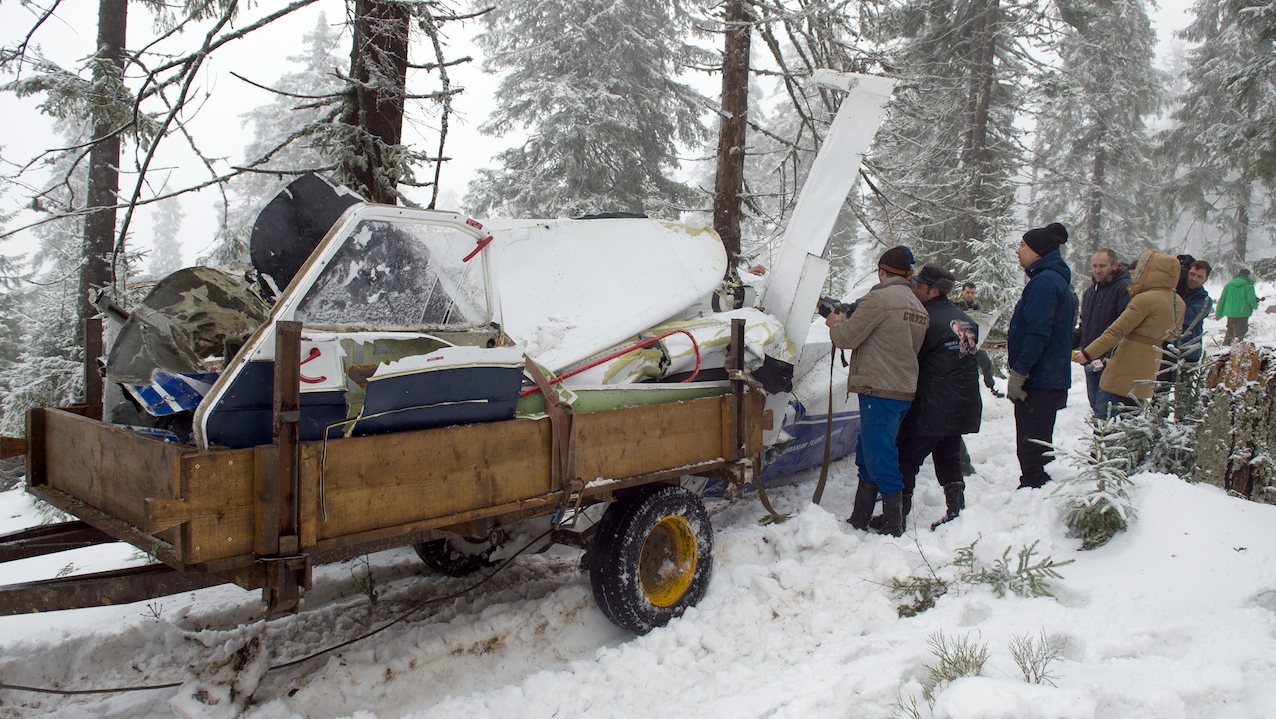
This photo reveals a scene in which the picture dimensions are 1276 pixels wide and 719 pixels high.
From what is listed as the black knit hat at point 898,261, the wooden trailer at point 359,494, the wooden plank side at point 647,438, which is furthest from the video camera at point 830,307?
the wooden plank side at point 647,438

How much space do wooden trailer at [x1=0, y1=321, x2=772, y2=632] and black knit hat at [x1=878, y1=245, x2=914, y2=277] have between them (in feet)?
4.84

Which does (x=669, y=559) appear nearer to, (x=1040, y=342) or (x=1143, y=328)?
(x=1040, y=342)

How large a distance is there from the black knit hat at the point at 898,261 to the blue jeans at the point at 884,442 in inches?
36.6

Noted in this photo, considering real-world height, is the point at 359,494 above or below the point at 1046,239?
below

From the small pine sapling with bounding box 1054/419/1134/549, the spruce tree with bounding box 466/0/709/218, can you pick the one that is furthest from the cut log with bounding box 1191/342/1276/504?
the spruce tree with bounding box 466/0/709/218

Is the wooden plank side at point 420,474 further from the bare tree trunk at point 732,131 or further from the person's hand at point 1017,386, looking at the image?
the bare tree trunk at point 732,131

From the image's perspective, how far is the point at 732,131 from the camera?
28.5 ft

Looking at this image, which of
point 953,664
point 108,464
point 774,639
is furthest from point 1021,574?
point 108,464

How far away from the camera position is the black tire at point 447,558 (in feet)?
15.4

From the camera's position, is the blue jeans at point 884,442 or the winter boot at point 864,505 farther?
the winter boot at point 864,505

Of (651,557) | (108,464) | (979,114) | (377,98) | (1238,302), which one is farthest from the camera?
(979,114)

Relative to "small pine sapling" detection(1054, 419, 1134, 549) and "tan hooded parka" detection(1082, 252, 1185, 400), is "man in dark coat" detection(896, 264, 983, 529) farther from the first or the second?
"tan hooded parka" detection(1082, 252, 1185, 400)

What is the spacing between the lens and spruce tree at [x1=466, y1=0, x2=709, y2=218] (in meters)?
15.1

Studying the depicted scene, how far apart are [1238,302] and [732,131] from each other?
1171 cm
